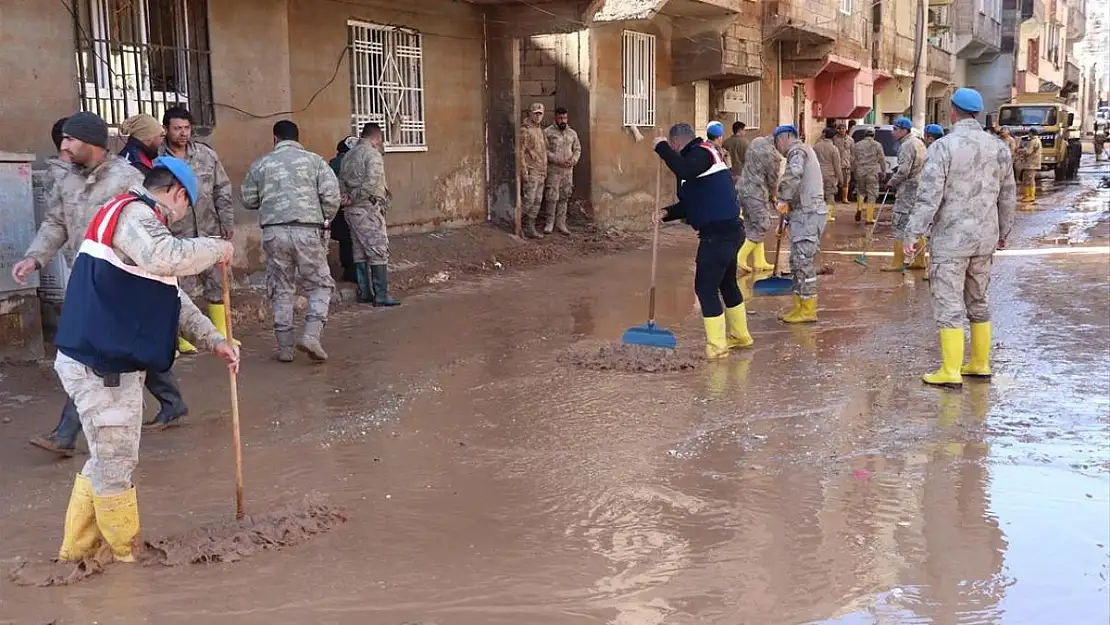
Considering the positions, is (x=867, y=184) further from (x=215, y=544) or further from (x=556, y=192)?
(x=215, y=544)

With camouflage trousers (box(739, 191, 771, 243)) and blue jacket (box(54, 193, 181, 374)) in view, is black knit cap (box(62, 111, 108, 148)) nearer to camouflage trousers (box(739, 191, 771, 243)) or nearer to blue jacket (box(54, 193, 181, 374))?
blue jacket (box(54, 193, 181, 374))

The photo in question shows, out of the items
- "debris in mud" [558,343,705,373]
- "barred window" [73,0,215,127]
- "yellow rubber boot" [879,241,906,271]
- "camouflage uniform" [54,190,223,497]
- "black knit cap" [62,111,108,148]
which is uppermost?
"barred window" [73,0,215,127]

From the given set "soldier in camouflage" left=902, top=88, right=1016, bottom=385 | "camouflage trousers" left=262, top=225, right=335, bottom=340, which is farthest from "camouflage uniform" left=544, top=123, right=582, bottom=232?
"soldier in camouflage" left=902, top=88, right=1016, bottom=385

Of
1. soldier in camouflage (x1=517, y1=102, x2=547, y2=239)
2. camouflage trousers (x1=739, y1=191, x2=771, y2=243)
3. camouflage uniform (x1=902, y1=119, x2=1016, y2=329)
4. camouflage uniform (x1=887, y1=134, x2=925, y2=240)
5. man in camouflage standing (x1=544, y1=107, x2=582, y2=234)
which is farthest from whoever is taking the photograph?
man in camouflage standing (x1=544, y1=107, x2=582, y2=234)

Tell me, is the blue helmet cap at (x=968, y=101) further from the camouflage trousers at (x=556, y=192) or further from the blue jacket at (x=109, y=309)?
the camouflage trousers at (x=556, y=192)

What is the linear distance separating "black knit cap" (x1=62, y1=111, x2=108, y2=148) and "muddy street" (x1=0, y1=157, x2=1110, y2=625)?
1624 millimetres

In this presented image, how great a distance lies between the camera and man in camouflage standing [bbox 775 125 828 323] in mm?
8648

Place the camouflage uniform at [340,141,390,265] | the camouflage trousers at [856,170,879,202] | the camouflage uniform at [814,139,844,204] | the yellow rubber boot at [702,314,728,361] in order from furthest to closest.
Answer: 1. the camouflage trousers at [856,170,879,202]
2. the camouflage uniform at [814,139,844,204]
3. the camouflage uniform at [340,141,390,265]
4. the yellow rubber boot at [702,314,728,361]

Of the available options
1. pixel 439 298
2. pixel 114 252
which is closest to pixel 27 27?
pixel 439 298

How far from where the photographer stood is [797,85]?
24.8 m

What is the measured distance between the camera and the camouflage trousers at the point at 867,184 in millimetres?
17109

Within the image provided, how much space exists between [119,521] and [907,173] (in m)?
9.66

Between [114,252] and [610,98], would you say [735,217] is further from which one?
[610,98]

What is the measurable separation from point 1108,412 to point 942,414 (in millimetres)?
1021
